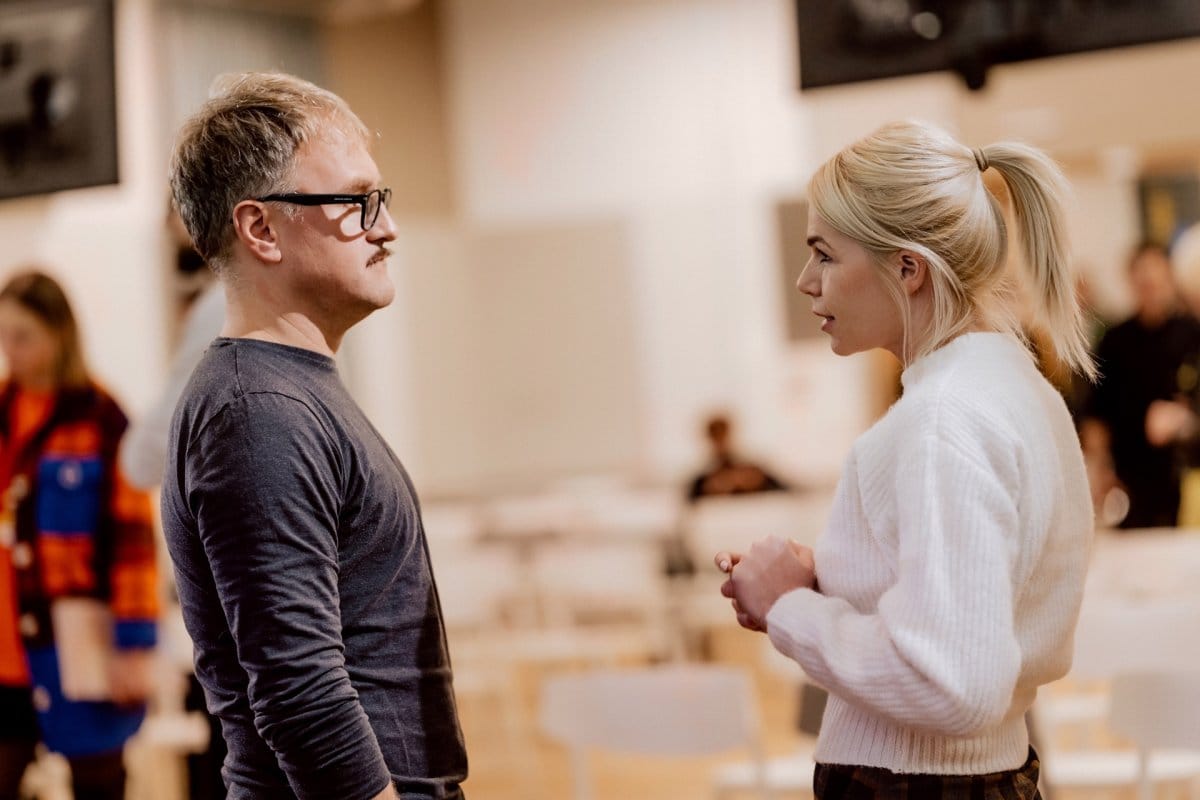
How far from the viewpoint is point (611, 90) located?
27.7 ft

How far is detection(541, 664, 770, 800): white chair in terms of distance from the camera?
3023 millimetres

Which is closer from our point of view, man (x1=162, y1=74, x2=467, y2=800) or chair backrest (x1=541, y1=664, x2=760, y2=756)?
man (x1=162, y1=74, x2=467, y2=800)

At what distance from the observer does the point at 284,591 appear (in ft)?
5.03

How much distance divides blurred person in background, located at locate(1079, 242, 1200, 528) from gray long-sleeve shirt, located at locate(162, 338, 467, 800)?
14.8ft

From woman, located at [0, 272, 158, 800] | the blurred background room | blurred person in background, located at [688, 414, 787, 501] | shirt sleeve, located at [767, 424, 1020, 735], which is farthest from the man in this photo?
blurred person in background, located at [688, 414, 787, 501]

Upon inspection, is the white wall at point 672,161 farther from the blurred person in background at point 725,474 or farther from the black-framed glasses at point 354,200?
the black-framed glasses at point 354,200

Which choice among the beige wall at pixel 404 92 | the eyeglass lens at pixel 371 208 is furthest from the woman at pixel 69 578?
the beige wall at pixel 404 92

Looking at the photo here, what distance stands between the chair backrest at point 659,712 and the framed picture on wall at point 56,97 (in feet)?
6.53

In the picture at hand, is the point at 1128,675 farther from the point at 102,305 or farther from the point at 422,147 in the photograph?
the point at 422,147

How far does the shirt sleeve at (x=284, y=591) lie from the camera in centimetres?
153

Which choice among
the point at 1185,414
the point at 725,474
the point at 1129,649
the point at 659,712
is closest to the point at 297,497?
the point at 659,712

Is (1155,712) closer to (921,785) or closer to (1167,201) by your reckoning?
(921,785)

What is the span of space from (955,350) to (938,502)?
208 mm

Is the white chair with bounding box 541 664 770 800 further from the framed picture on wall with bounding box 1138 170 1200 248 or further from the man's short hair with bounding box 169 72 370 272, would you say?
the framed picture on wall with bounding box 1138 170 1200 248
